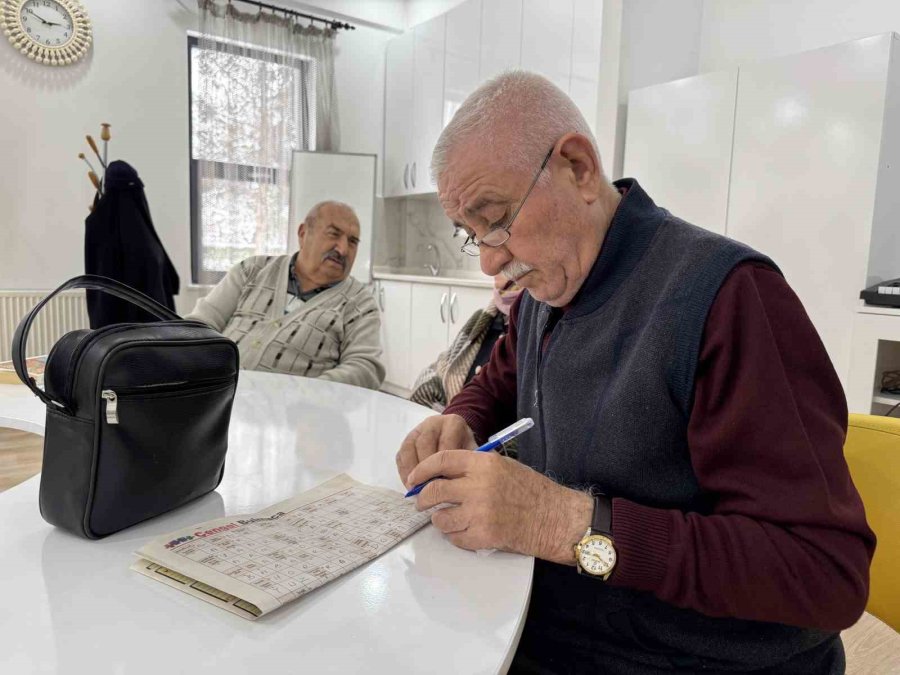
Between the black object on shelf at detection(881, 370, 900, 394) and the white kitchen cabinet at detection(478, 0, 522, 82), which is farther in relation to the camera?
the white kitchen cabinet at detection(478, 0, 522, 82)

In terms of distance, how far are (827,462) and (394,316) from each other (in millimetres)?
4028

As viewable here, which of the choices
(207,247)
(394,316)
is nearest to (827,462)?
(394,316)

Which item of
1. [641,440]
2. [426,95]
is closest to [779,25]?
[426,95]

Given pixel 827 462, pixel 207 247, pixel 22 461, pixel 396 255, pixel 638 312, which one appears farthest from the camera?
pixel 396 255

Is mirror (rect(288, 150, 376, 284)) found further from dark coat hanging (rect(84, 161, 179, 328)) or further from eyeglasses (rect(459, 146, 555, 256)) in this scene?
eyeglasses (rect(459, 146, 555, 256))

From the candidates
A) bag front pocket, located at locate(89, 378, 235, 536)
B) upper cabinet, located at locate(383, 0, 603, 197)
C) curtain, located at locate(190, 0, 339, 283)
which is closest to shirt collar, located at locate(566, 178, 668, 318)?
bag front pocket, located at locate(89, 378, 235, 536)

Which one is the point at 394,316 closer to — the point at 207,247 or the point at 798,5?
the point at 207,247

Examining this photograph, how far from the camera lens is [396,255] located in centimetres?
539

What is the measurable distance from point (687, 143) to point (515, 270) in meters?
2.30

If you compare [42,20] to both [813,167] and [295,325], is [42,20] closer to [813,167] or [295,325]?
[295,325]

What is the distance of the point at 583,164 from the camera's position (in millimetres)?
847

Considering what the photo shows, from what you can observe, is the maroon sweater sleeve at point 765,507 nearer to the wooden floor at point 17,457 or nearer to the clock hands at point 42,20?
the wooden floor at point 17,457

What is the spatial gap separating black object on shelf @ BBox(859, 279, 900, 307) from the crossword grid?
7.03 feet

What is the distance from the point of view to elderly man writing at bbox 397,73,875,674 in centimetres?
63
